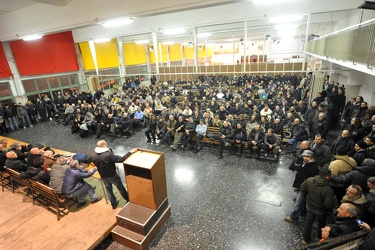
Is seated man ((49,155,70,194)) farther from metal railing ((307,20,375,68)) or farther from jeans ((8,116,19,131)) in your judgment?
jeans ((8,116,19,131))

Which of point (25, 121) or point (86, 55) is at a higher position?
point (86, 55)

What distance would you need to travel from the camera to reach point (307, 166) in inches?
140

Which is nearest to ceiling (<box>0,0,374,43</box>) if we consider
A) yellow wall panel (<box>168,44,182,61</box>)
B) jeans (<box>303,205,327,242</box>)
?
jeans (<box>303,205,327,242</box>)

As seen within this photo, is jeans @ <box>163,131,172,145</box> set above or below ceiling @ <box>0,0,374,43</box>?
below

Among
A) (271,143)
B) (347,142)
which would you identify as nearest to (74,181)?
(271,143)

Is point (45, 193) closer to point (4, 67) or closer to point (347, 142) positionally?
point (347, 142)

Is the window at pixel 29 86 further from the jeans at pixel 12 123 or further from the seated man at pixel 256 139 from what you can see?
the seated man at pixel 256 139

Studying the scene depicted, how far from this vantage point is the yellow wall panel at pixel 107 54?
1474 cm

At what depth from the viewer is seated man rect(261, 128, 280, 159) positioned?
568 cm

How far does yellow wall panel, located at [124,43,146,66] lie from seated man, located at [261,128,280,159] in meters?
14.4

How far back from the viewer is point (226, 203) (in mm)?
4246

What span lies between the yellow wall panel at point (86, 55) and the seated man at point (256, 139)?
13.7 m

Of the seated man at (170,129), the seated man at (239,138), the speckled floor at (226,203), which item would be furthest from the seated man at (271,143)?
the seated man at (170,129)

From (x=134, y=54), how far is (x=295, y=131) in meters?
15.4
